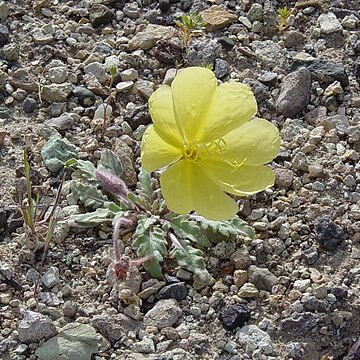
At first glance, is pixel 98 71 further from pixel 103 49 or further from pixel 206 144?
pixel 206 144

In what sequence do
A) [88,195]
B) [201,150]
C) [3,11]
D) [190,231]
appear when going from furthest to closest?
[3,11] → [88,195] → [190,231] → [201,150]

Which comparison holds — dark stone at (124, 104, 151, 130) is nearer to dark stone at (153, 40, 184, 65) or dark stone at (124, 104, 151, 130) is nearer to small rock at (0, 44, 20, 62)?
dark stone at (153, 40, 184, 65)

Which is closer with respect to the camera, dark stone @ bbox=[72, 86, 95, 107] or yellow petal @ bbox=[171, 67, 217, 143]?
yellow petal @ bbox=[171, 67, 217, 143]

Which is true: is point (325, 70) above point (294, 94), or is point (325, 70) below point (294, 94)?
above

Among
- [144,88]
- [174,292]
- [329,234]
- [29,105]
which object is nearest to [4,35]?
[29,105]

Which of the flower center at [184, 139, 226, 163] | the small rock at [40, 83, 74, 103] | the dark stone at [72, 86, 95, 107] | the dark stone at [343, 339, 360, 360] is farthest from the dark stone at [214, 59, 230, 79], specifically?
the dark stone at [343, 339, 360, 360]

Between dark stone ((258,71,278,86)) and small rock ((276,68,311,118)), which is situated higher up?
dark stone ((258,71,278,86))

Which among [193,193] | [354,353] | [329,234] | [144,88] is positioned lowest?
[354,353]

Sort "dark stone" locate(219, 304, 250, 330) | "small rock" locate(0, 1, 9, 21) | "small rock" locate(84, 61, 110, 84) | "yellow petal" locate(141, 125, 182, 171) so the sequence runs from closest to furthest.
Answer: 1. "yellow petal" locate(141, 125, 182, 171)
2. "dark stone" locate(219, 304, 250, 330)
3. "small rock" locate(84, 61, 110, 84)
4. "small rock" locate(0, 1, 9, 21)
